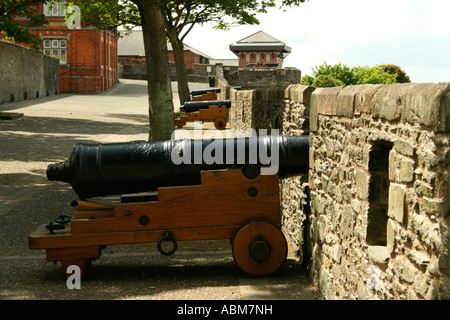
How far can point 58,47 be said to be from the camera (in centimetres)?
4900

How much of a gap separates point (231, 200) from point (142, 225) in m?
0.85

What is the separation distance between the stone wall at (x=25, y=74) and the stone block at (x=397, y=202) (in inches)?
1185

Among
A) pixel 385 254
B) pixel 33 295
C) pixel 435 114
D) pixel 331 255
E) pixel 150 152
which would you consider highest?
pixel 435 114

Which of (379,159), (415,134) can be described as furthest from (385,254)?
(415,134)

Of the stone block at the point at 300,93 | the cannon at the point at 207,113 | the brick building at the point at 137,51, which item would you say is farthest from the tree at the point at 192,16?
the brick building at the point at 137,51

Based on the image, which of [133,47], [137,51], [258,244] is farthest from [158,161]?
[133,47]

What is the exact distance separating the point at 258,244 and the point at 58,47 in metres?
45.5

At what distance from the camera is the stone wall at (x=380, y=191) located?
11.1 ft

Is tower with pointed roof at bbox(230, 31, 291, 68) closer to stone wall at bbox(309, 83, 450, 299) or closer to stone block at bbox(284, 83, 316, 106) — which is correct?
stone block at bbox(284, 83, 316, 106)

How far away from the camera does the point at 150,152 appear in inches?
249

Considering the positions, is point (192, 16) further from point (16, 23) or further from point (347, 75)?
point (347, 75)

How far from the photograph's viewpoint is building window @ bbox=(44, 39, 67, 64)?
48.9 metres

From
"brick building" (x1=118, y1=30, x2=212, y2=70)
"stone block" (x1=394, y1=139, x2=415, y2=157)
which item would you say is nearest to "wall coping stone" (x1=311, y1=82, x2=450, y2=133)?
"stone block" (x1=394, y1=139, x2=415, y2=157)
